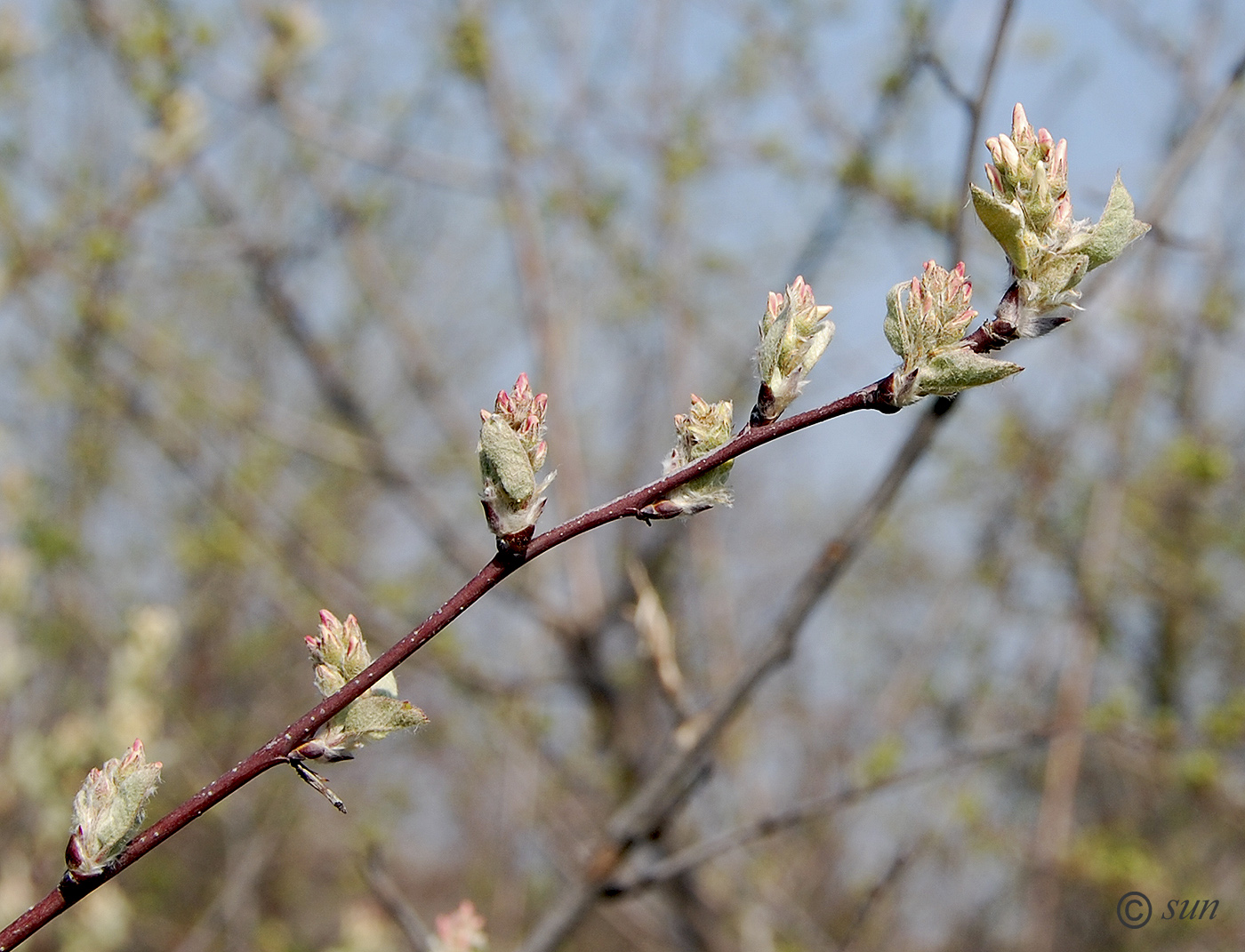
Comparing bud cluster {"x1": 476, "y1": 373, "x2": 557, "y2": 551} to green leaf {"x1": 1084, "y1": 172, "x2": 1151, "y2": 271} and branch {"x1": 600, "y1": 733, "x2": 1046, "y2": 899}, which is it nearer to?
green leaf {"x1": 1084, "y1": 172, "x2": 1151, "y2": 271}

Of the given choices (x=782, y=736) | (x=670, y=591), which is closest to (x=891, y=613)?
(x=782, y=736)

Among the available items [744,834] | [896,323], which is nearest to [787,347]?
[896,323]

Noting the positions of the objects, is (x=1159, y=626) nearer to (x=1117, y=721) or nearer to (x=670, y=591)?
(x=670, y=591)

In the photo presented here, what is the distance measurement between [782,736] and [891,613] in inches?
44.5

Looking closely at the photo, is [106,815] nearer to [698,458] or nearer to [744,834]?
[698,458]

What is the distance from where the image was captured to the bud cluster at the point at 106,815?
62cm

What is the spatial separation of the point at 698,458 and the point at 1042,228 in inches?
10.4

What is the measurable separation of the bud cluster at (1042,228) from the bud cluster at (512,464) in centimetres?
31

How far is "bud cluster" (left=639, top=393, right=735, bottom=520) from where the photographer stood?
65 cm

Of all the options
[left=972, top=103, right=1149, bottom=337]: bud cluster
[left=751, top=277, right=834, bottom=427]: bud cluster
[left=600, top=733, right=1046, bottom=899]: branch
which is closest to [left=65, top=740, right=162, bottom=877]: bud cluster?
[left=751, top=277, right=834, bottom=427]: bud cluster

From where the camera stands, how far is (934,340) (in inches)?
25.3

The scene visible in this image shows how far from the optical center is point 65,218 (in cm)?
321

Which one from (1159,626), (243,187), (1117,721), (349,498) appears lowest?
(1117,721)

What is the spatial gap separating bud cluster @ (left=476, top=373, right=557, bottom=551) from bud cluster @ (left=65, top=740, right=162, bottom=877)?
0.28 metres
